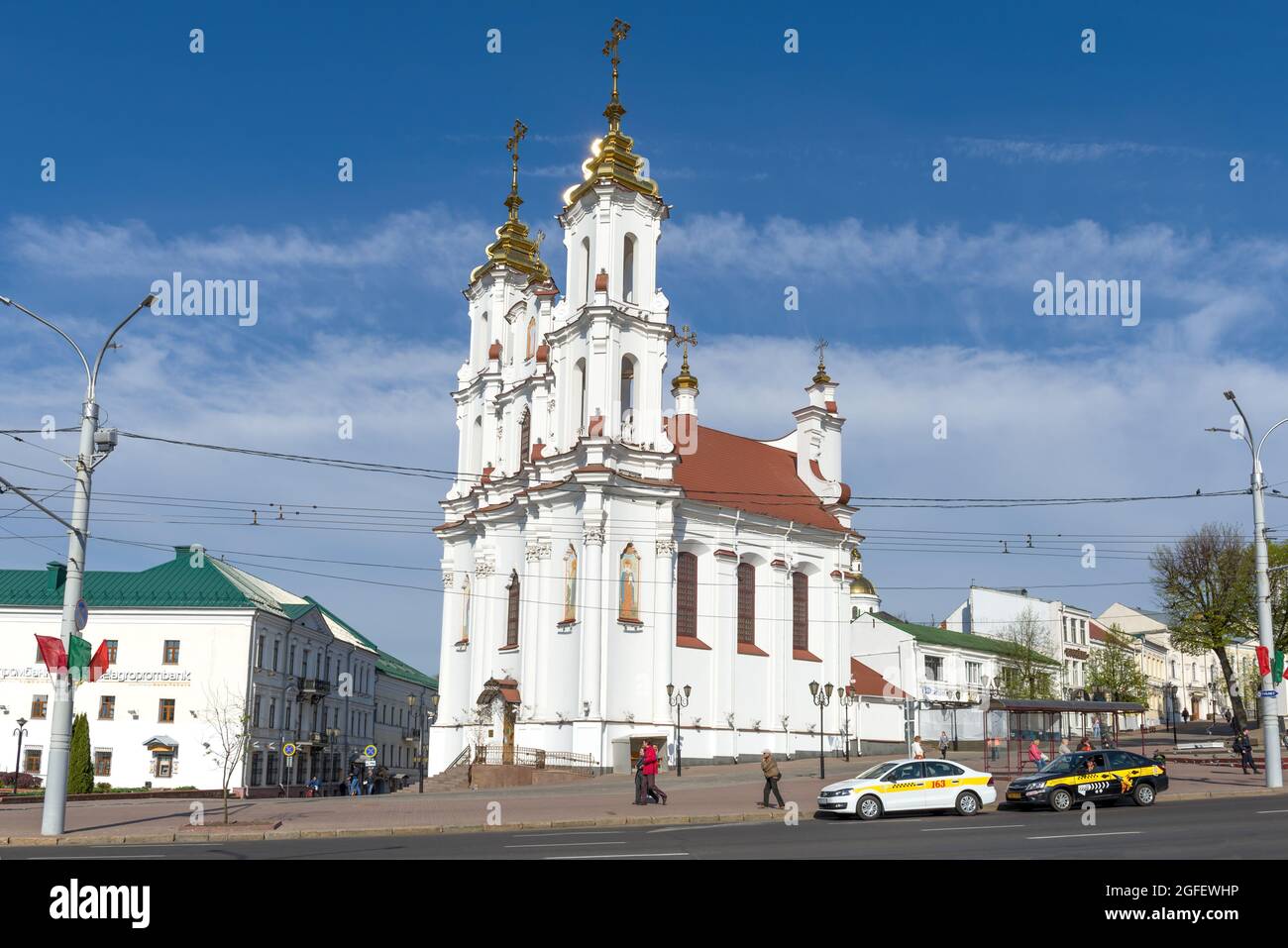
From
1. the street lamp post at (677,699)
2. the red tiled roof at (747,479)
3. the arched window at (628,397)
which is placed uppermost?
the arched window at (628,397)

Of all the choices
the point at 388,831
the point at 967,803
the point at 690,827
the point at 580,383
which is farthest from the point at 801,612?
the point at 388,831

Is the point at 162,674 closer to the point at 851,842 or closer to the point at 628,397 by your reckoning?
the point at 628,397

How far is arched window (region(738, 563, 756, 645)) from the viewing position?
183 ft

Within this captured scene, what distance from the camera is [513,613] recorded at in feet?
183

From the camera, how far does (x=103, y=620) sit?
64.2 meters

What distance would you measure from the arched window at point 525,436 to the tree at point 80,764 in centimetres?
2243

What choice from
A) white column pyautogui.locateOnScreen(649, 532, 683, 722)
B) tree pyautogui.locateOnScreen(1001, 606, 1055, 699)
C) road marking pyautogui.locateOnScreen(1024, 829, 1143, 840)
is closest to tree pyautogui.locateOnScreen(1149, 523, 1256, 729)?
tree pyautogui.locateOnScreen(1001, 606, 1055, 699)

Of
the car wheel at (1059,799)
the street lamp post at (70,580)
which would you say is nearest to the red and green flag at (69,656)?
the street lamp post at (70,580)

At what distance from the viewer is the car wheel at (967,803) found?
26.9m

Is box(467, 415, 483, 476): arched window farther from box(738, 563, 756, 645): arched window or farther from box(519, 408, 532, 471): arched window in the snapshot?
box(738, 563, 756, 645): arched window

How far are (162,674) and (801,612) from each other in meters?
34.0

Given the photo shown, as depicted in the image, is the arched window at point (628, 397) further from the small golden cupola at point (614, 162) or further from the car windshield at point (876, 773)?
the car windshield at point (876, 773)
